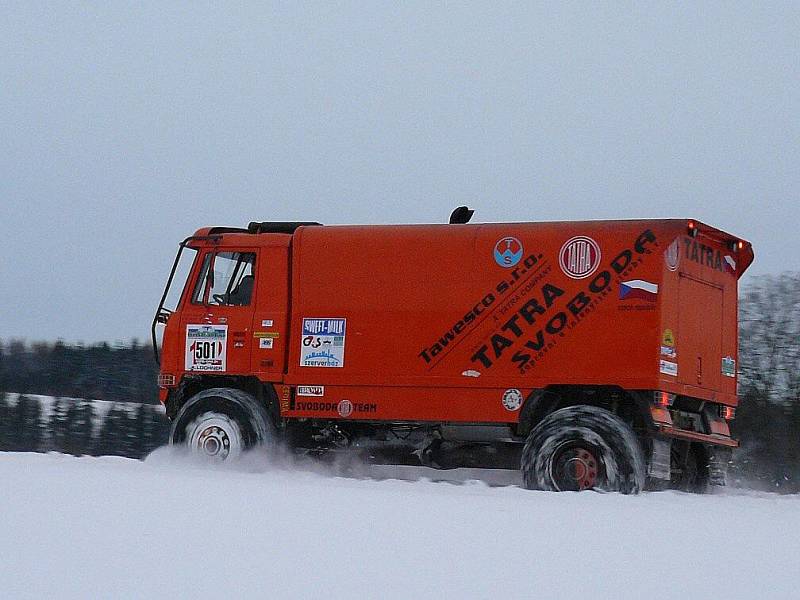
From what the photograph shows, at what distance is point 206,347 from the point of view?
14.4 meters

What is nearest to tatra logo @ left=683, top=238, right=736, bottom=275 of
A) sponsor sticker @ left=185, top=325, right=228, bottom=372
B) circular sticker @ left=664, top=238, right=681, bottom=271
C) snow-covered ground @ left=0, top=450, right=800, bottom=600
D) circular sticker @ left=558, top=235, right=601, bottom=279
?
circular sticker @ left=664, top=238, right=681, bottom=271

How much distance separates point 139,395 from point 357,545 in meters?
38.6

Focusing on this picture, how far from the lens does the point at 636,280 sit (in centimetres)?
1264

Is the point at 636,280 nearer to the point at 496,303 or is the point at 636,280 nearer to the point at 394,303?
the point at 496,303

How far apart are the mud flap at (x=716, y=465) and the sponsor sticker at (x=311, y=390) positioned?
417 cm

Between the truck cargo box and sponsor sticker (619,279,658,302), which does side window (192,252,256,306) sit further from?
sponsor sticker (619,279,658,302)

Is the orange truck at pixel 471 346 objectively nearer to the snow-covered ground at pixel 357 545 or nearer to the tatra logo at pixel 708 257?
the tatra logo at pixel 708 257

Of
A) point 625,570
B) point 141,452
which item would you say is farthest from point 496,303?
point 141,452

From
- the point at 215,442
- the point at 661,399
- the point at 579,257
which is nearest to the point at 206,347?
the point at 215,442

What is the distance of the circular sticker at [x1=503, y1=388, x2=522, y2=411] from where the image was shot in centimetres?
1304

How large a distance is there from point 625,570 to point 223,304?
26.7 feet

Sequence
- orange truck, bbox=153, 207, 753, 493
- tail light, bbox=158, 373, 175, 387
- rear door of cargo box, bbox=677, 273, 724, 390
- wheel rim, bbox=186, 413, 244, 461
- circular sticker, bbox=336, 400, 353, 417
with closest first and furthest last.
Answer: orange truck, bbox=153, 207, 753, 493
rear door of cargo box, bbox=677, 273, 724, 390
circular sticker, bbox=336, 400, 353, 417
wheel rim, bbox=186, 413, 244, 461
tail light, bbox=158, 373, 175, 387

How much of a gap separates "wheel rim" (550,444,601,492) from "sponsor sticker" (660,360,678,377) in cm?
102

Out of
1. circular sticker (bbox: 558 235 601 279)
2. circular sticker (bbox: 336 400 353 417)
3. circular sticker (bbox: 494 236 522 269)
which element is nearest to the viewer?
circular sticker (bbox: 558 235 601 279)
